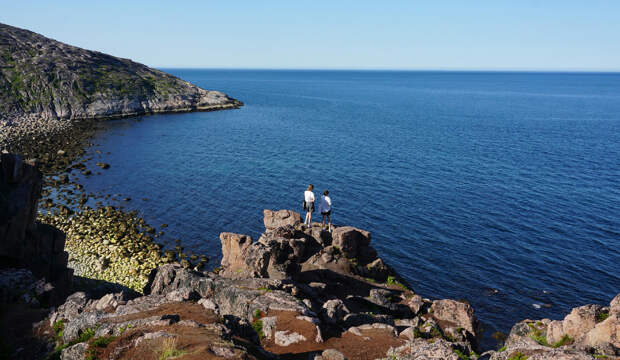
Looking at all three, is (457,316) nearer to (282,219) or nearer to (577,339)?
(577,339)

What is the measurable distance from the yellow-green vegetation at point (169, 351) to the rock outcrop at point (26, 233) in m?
15.2

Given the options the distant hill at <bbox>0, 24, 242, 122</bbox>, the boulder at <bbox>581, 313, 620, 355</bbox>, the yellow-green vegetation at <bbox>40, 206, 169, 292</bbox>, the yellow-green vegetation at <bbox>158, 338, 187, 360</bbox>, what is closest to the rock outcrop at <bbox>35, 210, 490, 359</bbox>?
the yellow-green vegetation at <bbox>158, 338, 187, 360</bbox>

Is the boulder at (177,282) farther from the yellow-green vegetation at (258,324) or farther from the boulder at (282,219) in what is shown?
the boulder at (282,219)

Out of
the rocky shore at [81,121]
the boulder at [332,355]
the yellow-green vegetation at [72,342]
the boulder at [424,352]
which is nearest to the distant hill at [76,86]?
the rocky shore at [81,121]

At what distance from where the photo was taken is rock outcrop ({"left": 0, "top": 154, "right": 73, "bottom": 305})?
27391 mm

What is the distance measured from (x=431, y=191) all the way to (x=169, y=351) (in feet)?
190

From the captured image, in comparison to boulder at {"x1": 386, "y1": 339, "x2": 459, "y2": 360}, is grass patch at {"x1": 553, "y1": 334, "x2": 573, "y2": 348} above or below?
below

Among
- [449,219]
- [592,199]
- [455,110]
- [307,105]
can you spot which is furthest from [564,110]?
[449,219]

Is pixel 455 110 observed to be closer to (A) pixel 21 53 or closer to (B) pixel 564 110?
(B) pixel 564 110

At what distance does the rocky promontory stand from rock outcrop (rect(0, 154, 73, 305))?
7046 cm

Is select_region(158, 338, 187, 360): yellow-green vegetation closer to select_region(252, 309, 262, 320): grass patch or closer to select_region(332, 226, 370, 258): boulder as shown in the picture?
select_region(252, 309, 262, 320): grass patch

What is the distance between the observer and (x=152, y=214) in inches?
2219

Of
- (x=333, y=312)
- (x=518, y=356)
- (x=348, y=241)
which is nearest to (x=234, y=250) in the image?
(x=348, y=241)

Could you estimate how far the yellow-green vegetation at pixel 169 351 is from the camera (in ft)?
45.8
